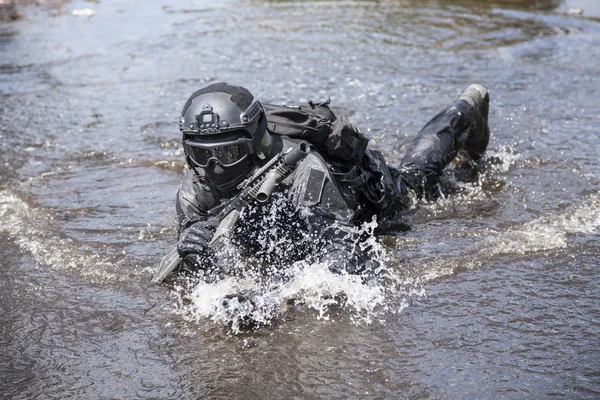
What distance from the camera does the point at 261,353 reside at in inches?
155

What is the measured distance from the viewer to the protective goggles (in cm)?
421

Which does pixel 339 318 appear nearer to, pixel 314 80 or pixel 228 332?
pixel 228 332

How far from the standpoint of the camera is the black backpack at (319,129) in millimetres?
4617

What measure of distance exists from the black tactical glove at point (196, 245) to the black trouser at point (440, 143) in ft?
5.84

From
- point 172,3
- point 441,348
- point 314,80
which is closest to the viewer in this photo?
point 441,348

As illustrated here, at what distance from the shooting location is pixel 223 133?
4242 millimetres

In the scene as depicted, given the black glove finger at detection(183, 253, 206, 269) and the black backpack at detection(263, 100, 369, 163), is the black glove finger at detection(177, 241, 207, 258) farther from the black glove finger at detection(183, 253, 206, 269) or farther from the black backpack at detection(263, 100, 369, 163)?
the black backpack at detection(263, 100, 369, 163)

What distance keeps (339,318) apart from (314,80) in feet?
18.6

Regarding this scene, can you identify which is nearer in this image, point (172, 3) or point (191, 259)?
point (191, 259)

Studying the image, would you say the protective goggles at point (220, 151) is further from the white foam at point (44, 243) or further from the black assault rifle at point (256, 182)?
the white foam at point (44, 243)

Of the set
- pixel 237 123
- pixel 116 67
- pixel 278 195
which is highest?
pixel 237 123

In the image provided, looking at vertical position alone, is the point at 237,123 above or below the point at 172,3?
above

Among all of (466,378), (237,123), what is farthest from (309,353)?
(237,123)

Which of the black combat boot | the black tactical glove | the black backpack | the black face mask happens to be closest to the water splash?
the black tactical glove
